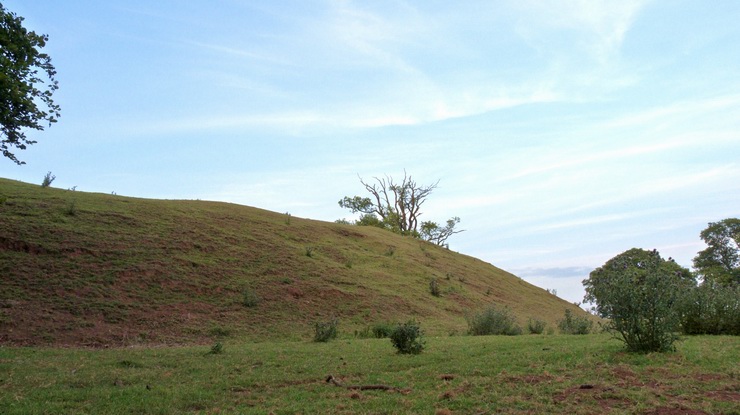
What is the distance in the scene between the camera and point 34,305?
16938 mm

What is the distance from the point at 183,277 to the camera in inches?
865

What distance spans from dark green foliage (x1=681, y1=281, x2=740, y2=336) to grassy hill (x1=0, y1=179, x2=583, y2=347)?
9502 mm

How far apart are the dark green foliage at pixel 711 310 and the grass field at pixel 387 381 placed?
1.91 metres

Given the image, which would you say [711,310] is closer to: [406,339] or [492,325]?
[492,325]

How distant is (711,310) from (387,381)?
38.1 ft

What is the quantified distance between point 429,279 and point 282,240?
10.4 m

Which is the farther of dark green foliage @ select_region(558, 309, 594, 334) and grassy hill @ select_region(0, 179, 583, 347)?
dark green foliage @ select_region(558, 309, 594, 334)

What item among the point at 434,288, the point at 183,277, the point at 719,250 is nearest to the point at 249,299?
the point at 183,277

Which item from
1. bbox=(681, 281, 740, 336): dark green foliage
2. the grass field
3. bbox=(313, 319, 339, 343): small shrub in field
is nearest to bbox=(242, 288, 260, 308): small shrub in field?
bbox=(313, 319, 339, 343): small shrub in field

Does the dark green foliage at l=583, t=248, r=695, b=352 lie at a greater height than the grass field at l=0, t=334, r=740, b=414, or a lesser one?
greater

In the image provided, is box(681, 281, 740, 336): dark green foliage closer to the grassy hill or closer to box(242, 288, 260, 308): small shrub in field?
the grassy hill

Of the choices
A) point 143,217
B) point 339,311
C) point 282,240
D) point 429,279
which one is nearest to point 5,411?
point 339,311

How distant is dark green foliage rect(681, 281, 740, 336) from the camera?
14828mm

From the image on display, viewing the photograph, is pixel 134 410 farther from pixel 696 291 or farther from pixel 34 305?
pixel 696 291
